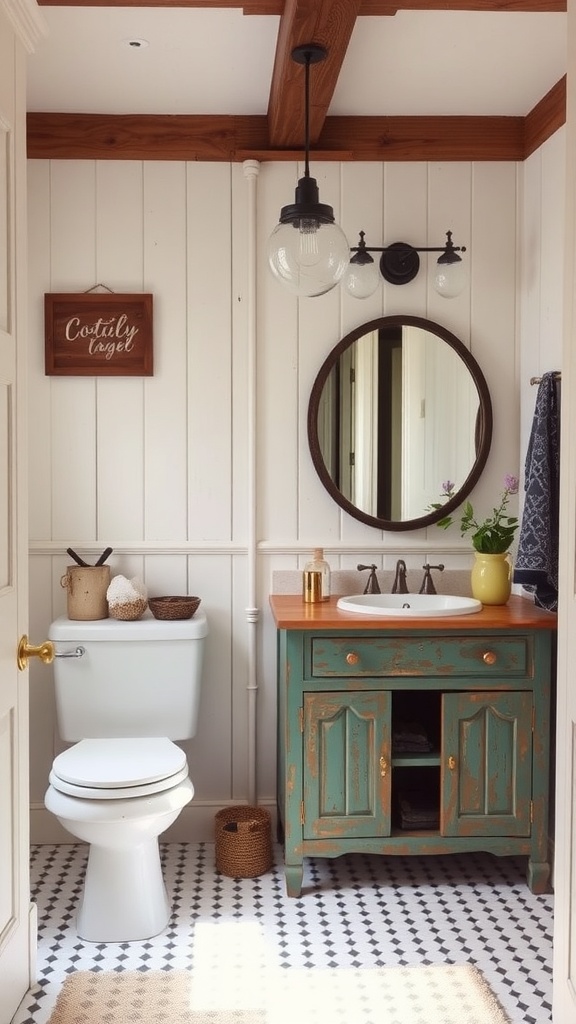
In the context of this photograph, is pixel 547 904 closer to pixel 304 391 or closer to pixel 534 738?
pixel 534 738

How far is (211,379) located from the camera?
3182 mm

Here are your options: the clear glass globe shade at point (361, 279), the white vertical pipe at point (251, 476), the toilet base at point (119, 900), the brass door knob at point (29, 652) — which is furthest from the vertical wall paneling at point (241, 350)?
the brass door knob at point (29, 652)

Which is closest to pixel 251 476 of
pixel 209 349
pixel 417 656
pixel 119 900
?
pixel 209 349

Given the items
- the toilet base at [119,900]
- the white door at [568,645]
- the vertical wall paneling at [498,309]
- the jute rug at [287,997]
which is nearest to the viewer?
the white door at [568,645]

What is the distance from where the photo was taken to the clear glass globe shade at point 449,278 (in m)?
3.06

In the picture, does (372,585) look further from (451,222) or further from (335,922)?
(451,222)

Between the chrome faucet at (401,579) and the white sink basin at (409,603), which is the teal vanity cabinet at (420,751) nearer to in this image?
the white sink basin at (409,603)

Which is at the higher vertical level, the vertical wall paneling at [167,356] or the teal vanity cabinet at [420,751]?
the vertical wall paneling at [167,356]

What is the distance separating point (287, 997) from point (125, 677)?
1.06m

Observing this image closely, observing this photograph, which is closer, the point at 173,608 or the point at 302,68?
the point at 302,68

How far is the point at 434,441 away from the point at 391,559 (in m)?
0.43

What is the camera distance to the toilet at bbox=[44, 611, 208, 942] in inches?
96.8

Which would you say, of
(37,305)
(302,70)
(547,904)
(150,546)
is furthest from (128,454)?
(547,904)

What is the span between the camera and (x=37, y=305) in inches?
124
